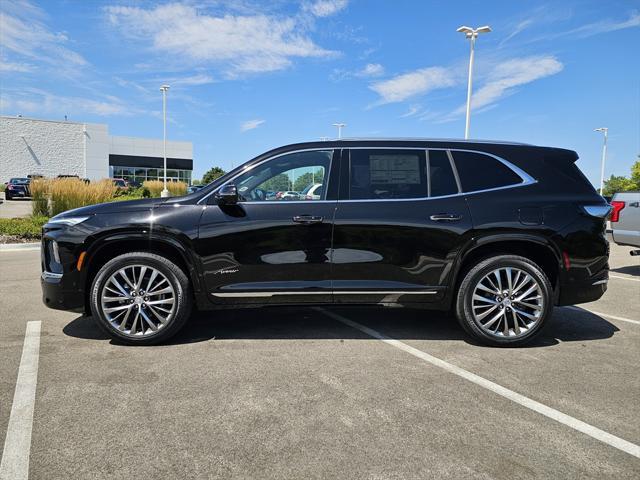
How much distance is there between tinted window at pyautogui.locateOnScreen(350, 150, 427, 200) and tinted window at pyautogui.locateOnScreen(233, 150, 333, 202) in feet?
0.98

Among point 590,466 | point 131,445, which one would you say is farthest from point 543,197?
point 131,445

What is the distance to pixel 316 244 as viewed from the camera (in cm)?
423

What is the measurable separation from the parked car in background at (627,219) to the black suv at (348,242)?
468cm

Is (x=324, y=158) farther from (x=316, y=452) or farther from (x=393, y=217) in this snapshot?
(x=316, y=452)

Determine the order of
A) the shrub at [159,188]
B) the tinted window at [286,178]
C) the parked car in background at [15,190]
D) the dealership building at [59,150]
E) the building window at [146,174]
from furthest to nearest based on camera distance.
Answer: the building window at [146,174] → the dealership building at [59,150] → the parked car in background at [15,190] → the shrub at [159,188] → the tinted window at [286,178]

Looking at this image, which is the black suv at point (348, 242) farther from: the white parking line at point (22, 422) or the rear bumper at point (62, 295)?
the white parking line at point (22, 422)

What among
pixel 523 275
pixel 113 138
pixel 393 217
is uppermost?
pixel 113 138

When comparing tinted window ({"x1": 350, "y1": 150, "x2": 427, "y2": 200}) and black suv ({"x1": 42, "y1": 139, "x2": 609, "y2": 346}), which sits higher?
tinted window ({"x1": 350, "y1": 150, "x2": 427, "y2": 200})

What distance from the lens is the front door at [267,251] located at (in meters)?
4.21

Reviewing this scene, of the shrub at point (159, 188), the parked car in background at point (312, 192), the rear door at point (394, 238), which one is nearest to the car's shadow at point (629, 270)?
the rear door at point (394, 238)

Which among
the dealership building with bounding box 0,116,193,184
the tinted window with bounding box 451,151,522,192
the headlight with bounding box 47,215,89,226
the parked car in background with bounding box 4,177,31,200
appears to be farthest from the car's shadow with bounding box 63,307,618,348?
the dealership building with bounding box 0,116,193,184

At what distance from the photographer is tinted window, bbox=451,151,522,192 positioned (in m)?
4.42

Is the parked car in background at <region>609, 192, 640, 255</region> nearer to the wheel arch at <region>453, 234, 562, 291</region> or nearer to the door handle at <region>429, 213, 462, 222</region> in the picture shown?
the wheel arch at <region>453, 234, 562, 291</region>

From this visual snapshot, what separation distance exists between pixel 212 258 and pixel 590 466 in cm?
317
